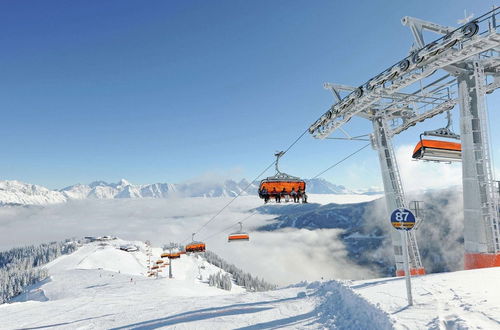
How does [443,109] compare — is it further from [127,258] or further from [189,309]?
[127,258]

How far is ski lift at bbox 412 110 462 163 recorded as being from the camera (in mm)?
16766

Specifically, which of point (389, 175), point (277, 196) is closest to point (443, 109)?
point (389, 175)

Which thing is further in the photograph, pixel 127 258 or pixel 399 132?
pixel 127 258

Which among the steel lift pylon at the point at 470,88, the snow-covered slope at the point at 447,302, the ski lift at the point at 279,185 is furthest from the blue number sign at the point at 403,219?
the ski lift at the point at 279,185

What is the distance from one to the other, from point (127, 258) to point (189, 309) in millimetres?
203670

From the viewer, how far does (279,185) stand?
21.5m

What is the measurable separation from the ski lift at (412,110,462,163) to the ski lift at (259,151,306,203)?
8.64 m

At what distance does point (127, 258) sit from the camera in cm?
18812

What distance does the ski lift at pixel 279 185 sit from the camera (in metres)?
21.4

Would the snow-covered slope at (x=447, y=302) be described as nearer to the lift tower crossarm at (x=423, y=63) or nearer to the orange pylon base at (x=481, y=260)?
the orange pylon base at (x=481, y=260)

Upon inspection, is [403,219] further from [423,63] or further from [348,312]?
[423,63]

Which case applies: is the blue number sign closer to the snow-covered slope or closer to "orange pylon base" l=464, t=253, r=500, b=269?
the snow-covered slope

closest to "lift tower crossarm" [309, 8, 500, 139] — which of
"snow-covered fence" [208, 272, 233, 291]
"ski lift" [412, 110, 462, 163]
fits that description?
"ski lift" [412, 110, 462, 163]

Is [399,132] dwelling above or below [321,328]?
above
